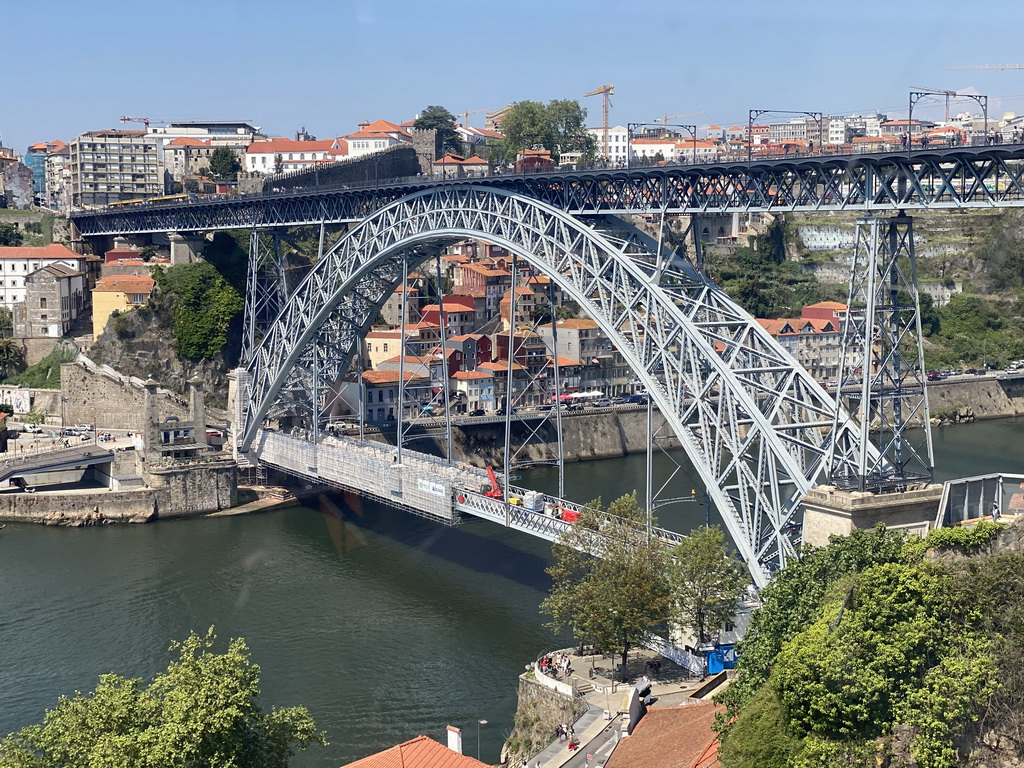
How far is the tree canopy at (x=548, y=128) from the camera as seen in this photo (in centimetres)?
9331

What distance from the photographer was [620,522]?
28.6 meters

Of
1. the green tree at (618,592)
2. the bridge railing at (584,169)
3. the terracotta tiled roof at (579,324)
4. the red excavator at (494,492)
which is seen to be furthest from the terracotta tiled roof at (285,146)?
the green tree at (618,592)

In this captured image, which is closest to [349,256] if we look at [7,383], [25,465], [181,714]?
[25,465]

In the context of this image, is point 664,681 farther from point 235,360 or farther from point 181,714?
point 235,360

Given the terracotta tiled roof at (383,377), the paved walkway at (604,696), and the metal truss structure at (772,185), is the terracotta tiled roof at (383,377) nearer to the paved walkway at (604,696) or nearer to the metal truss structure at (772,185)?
the metal truss structure at (772,185)

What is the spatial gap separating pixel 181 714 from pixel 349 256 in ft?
90.4

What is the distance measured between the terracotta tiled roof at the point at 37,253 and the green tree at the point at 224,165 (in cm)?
2002

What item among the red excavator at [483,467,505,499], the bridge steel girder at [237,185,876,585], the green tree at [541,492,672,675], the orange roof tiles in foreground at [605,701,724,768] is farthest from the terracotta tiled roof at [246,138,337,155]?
the orange roof tiles in foreground at [605,701,724,768]

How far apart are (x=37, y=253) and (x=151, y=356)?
1104 centimetres

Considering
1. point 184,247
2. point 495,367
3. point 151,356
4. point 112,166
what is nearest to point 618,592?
point 495,367

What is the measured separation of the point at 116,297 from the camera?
5922 cm

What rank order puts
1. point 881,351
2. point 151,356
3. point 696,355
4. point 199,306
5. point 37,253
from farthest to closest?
1. point 37,253
2. point 199,306
3. point 151,356
4. point 696,355
5. point 881,351

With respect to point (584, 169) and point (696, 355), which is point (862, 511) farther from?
point (584, 169)

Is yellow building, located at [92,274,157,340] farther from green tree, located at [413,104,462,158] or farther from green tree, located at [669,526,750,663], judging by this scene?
green tree, located at [669,526,750,663]
